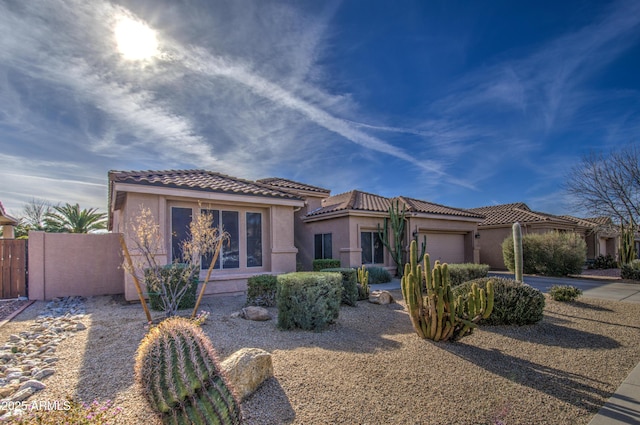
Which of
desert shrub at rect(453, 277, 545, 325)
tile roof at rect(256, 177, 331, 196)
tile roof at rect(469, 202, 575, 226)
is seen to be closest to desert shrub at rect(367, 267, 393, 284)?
tile roof at rect(256, 177, 331, 196)

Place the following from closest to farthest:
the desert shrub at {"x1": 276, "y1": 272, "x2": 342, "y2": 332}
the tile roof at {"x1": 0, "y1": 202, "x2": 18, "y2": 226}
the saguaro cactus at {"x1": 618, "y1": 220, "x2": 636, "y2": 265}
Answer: the desert shrub at {"x1": 276, "y1": 272, "x2": 342, "y2": 332} < the tile roof at {"x1": 0, "y1": 202, "x2": 18, "y2": 226} < the saguaro cactus at {"x1": 618, "y1": 220, "x2": 636, "y2": 265}

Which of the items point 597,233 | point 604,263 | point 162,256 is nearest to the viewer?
point 162,256

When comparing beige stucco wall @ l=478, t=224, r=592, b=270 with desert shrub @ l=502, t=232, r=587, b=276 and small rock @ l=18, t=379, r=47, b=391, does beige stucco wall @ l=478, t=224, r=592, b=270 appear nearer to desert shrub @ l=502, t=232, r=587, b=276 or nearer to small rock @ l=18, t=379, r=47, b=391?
desert shrub @ l=502, t=232, r=587, b=276

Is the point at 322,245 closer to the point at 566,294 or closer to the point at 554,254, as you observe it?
the point at 566,294

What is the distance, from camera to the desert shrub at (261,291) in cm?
943

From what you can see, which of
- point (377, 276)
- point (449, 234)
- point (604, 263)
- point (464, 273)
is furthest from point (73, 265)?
point (604, 263)

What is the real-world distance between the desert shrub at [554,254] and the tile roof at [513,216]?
12.5 ft

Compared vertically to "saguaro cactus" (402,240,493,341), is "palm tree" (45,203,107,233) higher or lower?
higher

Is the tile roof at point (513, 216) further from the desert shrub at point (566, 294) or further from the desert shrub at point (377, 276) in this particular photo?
the desert shrub at point (566, 294)

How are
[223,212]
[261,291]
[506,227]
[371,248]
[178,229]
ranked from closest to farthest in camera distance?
[261,291], [178,229], [223,212], [371,248], [506,227]

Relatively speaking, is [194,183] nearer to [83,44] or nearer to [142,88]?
[142,88]

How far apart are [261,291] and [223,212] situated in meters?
3.86

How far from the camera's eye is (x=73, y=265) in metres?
12.2

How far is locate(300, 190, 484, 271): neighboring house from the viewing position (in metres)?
16.4
